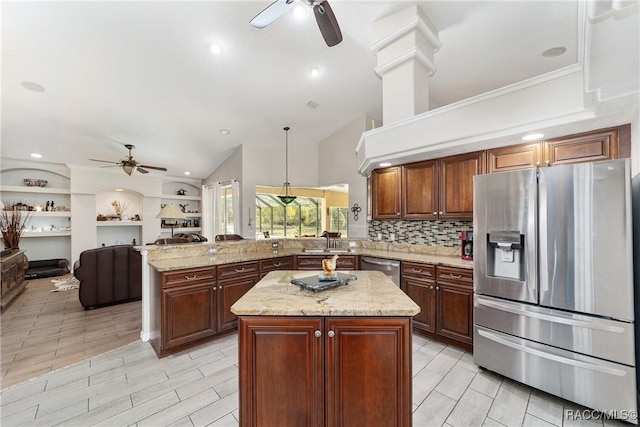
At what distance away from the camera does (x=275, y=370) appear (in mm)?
1441

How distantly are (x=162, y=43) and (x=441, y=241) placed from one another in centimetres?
441

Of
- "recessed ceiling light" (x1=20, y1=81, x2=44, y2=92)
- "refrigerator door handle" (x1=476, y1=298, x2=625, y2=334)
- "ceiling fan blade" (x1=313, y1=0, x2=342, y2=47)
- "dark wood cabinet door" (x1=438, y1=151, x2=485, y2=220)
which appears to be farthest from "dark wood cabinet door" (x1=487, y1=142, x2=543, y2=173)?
"recessed ceiling light" (x1=20, y1=81, x2=44, y2=92)

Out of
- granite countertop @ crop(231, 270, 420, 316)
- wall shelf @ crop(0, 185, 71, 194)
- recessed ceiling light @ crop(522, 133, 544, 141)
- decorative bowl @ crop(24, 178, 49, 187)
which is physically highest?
decorative bowl @ crop(24, 178, 49, 187)

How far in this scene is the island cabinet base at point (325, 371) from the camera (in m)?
1.42

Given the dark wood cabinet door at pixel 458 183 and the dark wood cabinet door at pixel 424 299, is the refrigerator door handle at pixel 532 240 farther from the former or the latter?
the dark wood cabinet door at pixel 424 299

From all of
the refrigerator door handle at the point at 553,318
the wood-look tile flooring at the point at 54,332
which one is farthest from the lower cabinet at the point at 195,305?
the refrigerator door handle at the point at 553,318

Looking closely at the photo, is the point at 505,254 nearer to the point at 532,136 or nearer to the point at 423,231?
the point at 532,136

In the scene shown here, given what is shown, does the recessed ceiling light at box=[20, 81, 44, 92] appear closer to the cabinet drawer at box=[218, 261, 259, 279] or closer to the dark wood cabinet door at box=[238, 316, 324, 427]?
the cabinet drawer at box=[218, 261, 259, 279]

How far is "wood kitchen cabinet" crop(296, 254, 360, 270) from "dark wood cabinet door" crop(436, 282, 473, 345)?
1.27 meters

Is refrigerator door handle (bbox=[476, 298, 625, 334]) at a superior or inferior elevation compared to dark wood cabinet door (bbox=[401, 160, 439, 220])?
inferior

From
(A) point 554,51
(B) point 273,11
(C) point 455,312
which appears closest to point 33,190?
(B) point 273,11

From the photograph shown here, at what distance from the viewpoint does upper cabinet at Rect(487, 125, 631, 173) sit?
2139mm

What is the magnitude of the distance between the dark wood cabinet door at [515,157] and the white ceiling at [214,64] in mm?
869

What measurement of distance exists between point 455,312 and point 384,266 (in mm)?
1002
